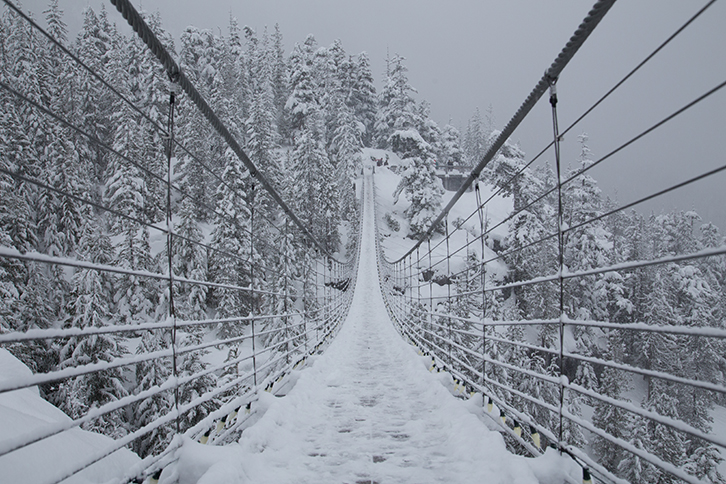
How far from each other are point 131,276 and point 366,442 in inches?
446

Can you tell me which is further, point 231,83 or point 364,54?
point 364,54

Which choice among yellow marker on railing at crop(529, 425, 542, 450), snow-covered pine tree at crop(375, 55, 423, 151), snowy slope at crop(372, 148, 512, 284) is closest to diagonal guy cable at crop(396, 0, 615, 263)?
yellow marker on railing at crop(529, 425, 542, 450)

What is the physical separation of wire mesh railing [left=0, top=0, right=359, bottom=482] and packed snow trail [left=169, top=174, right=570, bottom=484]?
186mm

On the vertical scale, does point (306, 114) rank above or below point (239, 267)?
above

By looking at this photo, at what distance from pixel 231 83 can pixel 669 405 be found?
3699cm

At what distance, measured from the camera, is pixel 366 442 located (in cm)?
205

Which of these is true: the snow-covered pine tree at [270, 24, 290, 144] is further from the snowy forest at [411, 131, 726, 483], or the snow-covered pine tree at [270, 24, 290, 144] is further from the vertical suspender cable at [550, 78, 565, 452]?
the vertical suspender cable at [550, 78, 565, 452]

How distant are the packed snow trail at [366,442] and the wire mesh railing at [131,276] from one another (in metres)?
0.19

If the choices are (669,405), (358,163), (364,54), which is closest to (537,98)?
(669,405)

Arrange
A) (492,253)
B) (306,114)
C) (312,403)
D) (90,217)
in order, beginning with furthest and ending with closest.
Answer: (306,114) → (492,253) → (90,217) → (312,403)

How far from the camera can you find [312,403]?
8.70 feet

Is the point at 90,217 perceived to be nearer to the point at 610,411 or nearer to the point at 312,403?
the point at 312,403

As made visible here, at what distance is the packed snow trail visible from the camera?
151 cm

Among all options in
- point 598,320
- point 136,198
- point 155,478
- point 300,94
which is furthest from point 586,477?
point 300,94
